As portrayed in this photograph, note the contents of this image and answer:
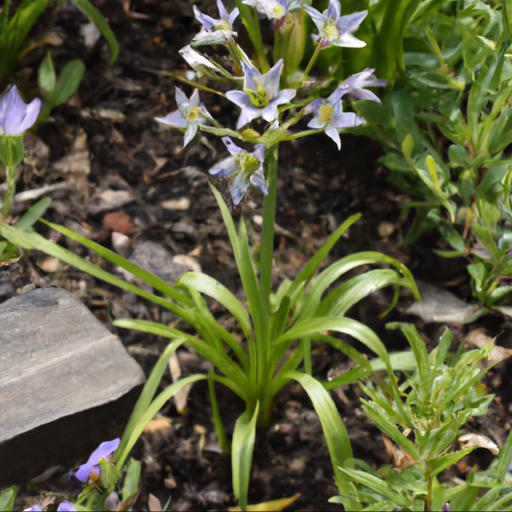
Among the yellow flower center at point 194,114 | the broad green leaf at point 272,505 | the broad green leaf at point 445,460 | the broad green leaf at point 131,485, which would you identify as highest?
the yellow flower center at point 194,114

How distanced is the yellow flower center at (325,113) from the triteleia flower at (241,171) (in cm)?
15

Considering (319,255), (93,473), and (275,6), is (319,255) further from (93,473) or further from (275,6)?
(93,473)

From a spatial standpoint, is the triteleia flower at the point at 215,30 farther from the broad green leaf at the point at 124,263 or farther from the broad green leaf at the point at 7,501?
the broad green leaf at the point at 7,501

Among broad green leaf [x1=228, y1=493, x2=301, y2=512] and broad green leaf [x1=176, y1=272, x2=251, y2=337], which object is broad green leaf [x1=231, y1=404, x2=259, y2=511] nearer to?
broad green leaf [x1=228, y1=493, x2=301, y2=512]

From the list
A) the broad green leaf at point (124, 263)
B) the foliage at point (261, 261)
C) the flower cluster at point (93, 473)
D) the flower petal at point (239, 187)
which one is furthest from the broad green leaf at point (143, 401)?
the flower petal at point (239, 187)

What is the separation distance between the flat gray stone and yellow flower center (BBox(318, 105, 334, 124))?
2.23 ft

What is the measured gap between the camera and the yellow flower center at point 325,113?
57.3 inches

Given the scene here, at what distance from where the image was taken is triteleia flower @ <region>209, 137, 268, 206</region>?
4.61 feet

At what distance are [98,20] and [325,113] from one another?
0.91 meters

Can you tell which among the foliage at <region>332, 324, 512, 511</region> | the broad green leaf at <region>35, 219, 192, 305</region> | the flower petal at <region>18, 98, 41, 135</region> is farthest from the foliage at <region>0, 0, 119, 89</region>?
the foliage at <region>332, 324, 512, 511</region>

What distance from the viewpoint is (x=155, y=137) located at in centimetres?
232

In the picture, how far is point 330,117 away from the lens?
4.81 ft

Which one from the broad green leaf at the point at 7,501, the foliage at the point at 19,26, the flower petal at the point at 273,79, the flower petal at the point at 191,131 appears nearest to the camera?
the broad green leaf at the point at 7,501

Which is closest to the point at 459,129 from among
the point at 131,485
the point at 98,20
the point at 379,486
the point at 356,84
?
the point at 356,84
